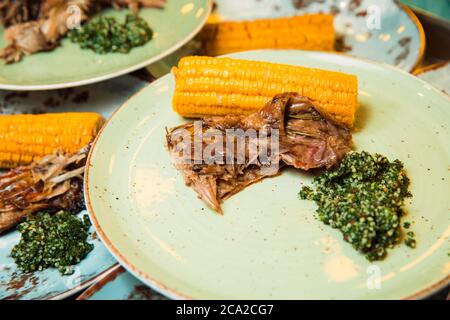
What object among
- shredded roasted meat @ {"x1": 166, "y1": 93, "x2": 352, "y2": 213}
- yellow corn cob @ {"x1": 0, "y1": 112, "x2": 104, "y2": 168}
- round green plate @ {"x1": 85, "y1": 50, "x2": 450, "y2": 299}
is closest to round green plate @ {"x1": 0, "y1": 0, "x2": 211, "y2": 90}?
yellow corn cob @ {"x1": 0, "y1": 112, "x2": 104, "y2": 168}

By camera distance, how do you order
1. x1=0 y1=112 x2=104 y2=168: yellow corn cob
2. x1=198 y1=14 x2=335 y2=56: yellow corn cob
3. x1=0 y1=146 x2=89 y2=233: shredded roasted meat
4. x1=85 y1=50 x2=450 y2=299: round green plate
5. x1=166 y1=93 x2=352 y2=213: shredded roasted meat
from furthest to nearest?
x1=198 y1=14 x2=335 y2=56: yellow corn cob < x1=0 y1=112 x2=104 y2=168: yellow corn cob < x1=0 y1=146 x2=89 y2=233: shredded roasted meat < x1=166 y1=93 x2=352 y2=213: shredded roasted meat < x1=85 y1=50 x2=450 y2=299: round green plate

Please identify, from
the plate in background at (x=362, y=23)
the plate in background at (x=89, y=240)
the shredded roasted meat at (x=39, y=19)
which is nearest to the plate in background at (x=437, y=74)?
the plate in background at (x=362, y=23)

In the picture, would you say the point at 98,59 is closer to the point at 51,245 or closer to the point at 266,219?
the point at 51,245

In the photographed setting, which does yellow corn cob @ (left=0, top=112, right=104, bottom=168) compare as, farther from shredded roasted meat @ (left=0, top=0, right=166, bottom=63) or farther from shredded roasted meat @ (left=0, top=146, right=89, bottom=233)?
shredded roasted meat @ (left=0, top=0, right=166, bottom=63)

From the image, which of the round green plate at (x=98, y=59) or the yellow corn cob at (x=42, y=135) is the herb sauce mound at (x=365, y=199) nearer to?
the yellow corn cob at (x=42, y=135)

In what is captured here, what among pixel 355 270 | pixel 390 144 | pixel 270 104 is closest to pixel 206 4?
pixel 270 104

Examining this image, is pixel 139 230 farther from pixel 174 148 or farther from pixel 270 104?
pixel 270 104
